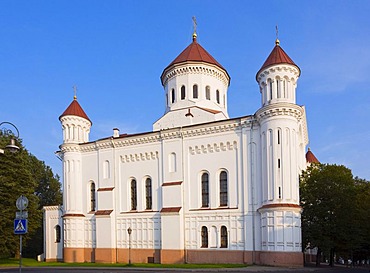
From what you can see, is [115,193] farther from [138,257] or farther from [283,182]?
[283,182]

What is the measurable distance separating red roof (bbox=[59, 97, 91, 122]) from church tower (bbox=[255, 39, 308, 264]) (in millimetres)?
21907

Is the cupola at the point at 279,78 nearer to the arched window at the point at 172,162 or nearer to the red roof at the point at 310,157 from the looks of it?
the arched window at the point at 172,162

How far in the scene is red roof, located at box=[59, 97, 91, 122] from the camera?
51.2m

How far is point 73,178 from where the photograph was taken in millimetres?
50500

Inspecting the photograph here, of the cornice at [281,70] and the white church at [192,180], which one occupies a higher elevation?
the cornice at [281,70]

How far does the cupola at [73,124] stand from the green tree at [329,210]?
993 inches

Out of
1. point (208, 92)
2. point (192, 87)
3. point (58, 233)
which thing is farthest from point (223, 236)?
point (58, 233)

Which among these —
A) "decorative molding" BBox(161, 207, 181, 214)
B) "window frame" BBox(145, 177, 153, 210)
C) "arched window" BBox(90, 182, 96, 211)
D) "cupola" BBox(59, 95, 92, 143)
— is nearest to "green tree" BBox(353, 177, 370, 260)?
"decorative molding" BBox(161, 207, 181, 214)

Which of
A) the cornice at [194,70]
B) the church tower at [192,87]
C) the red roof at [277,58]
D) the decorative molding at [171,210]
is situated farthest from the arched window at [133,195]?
the red roof at [277,58]

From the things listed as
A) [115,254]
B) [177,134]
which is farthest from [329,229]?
[115,254]

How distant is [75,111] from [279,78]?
79.8ft

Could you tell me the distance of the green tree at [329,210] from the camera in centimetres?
4056

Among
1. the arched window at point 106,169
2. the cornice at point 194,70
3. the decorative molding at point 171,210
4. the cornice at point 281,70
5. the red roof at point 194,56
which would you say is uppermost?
the red roof at point 194,56

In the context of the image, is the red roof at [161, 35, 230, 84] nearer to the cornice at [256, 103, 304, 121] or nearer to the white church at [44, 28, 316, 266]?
the white church at [44, 28, 316, 266]
